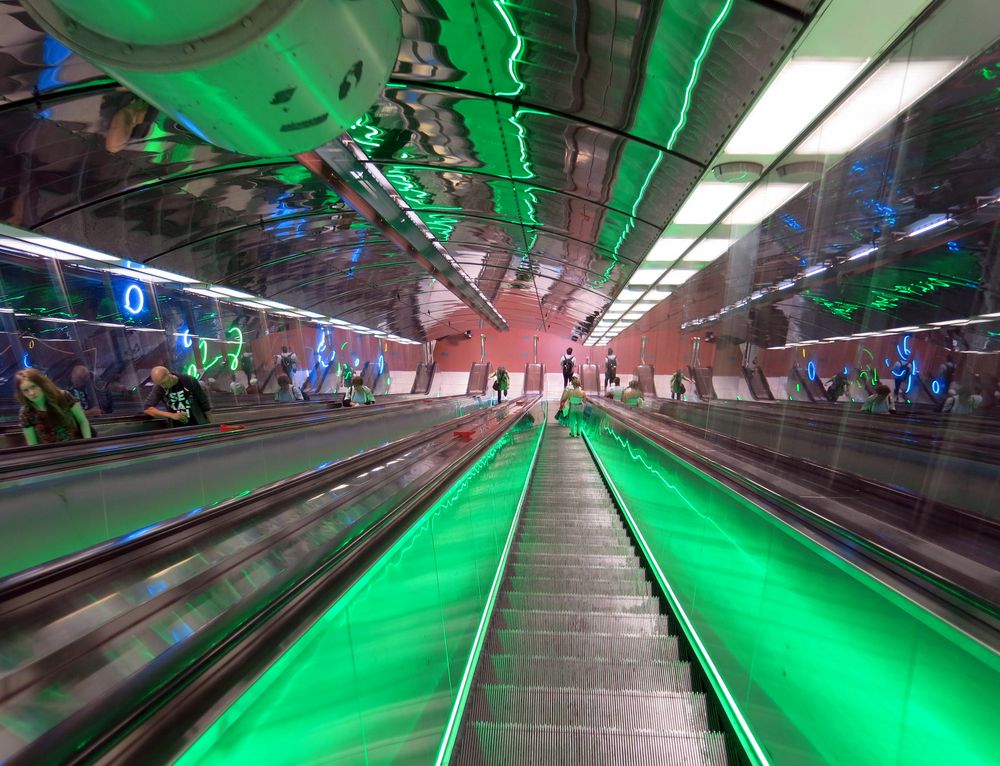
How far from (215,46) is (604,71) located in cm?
322

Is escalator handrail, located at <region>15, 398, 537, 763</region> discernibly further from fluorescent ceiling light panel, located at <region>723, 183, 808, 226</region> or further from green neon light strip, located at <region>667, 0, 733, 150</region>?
fluorescent ceiling light panel, located at <region>723, 183, 808, 226</region>

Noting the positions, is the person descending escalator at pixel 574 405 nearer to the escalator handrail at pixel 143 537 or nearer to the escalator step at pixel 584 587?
the escalator step at pixel 584 587

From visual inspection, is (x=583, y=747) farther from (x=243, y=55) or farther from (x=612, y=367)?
(x=612, y=367)

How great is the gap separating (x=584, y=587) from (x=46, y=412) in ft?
16.7

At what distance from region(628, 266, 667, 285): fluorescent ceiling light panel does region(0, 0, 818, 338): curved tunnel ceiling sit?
0.24 metres

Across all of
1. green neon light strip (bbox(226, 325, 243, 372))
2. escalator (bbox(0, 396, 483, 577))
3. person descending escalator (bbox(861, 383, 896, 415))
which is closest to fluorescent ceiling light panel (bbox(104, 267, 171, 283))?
green neon light strip (bbox(226, 325, 243, 372))

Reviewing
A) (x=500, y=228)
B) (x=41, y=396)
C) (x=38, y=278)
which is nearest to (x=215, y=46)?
(x=41, y=396)

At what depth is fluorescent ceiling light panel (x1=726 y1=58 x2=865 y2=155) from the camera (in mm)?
3438

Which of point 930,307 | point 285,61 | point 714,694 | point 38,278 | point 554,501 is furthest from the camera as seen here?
point 554,501

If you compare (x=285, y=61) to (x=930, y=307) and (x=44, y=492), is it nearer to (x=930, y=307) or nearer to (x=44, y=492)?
(x=44, y=492)

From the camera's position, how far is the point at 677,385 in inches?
376

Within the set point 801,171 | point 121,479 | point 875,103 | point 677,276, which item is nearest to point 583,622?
point 121,479

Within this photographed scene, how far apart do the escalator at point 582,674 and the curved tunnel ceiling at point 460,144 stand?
411 cm

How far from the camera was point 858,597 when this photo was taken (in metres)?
1.70
